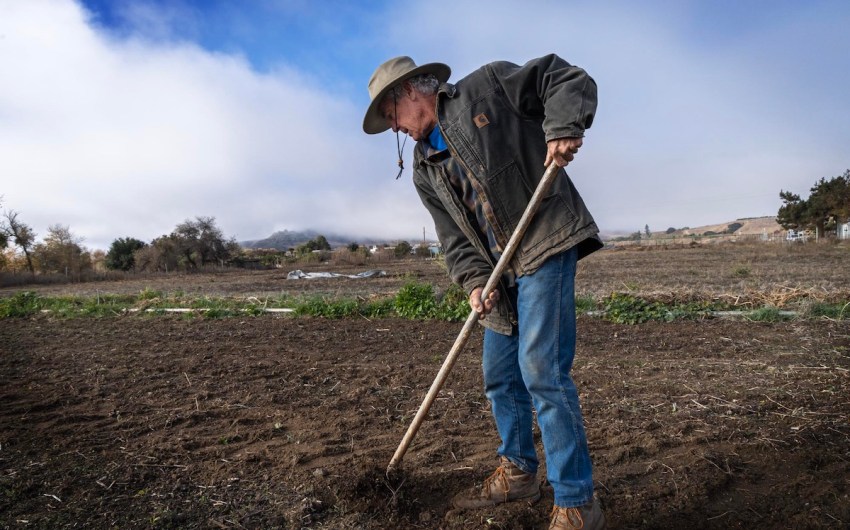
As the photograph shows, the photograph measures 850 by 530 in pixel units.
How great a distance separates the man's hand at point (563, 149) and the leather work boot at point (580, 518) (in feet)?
4.39

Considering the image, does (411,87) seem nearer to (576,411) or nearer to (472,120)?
(472,120)

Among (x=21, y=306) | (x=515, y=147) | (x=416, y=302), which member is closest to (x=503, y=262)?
(x=515, y=147)

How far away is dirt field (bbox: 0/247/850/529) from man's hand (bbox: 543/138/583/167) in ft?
4.98

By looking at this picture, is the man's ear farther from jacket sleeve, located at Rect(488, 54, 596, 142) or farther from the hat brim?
jacket sleeve, located at Rect(488, 54, 596, 142)

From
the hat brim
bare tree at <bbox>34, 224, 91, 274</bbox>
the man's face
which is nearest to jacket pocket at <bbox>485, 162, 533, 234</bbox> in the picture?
the man's face

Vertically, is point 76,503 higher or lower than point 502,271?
lower

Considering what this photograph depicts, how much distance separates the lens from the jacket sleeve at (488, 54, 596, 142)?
1944 mm

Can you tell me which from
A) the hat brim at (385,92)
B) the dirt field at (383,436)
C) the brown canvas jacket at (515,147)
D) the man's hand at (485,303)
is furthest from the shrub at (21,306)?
the brown canvas jacket at (515,147)

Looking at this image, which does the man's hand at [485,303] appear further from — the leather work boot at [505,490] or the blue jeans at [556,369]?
the leather work boot at [505,490]

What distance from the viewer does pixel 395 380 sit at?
4.67 meters

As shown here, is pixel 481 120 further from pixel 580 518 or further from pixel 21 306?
pixel 21 306

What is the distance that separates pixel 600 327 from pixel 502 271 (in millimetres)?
5321

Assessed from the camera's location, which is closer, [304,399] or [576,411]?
[576,411]

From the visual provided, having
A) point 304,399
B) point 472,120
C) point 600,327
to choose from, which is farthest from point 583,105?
point 600,327
